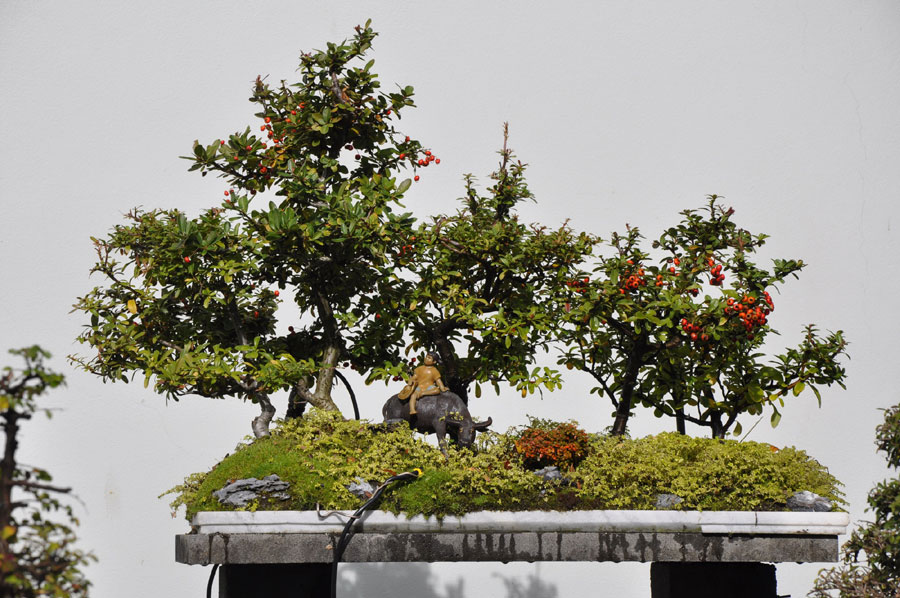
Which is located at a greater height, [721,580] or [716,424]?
[716,424]

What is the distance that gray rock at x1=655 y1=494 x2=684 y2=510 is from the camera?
6590mm

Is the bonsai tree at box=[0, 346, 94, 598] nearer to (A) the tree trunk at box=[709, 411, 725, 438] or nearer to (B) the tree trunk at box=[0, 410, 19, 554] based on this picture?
(B) the tree trunk at box=[0, 410, 19, 554]

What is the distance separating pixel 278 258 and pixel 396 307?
937mm

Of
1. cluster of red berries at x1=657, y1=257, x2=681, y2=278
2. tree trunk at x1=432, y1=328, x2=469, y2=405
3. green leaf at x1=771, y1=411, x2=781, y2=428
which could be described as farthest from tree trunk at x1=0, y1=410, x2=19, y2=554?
green leaf at x1=771, y1=411, x2=781, y2=428

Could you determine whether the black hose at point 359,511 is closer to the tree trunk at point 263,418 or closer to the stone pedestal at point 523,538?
the stone pedestal at point 523,538

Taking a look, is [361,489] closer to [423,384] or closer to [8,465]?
[423,384]

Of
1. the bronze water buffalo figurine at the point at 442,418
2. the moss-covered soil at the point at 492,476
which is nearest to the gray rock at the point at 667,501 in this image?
the moss-covered soil at the point at 492,476

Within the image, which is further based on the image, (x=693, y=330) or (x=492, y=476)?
(x=693, y=330)

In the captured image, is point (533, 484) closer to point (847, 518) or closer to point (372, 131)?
point (847, 518)

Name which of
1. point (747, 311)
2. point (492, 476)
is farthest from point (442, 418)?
point (747, 311)

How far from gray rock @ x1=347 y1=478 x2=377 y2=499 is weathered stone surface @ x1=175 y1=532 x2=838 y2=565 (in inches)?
9.6

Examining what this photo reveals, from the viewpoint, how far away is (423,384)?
23.8 feet

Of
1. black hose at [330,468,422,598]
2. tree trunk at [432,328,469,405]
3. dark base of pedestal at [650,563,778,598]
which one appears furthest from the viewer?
tree trunk at [432,328,469,405]

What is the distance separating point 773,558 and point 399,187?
138 inches
